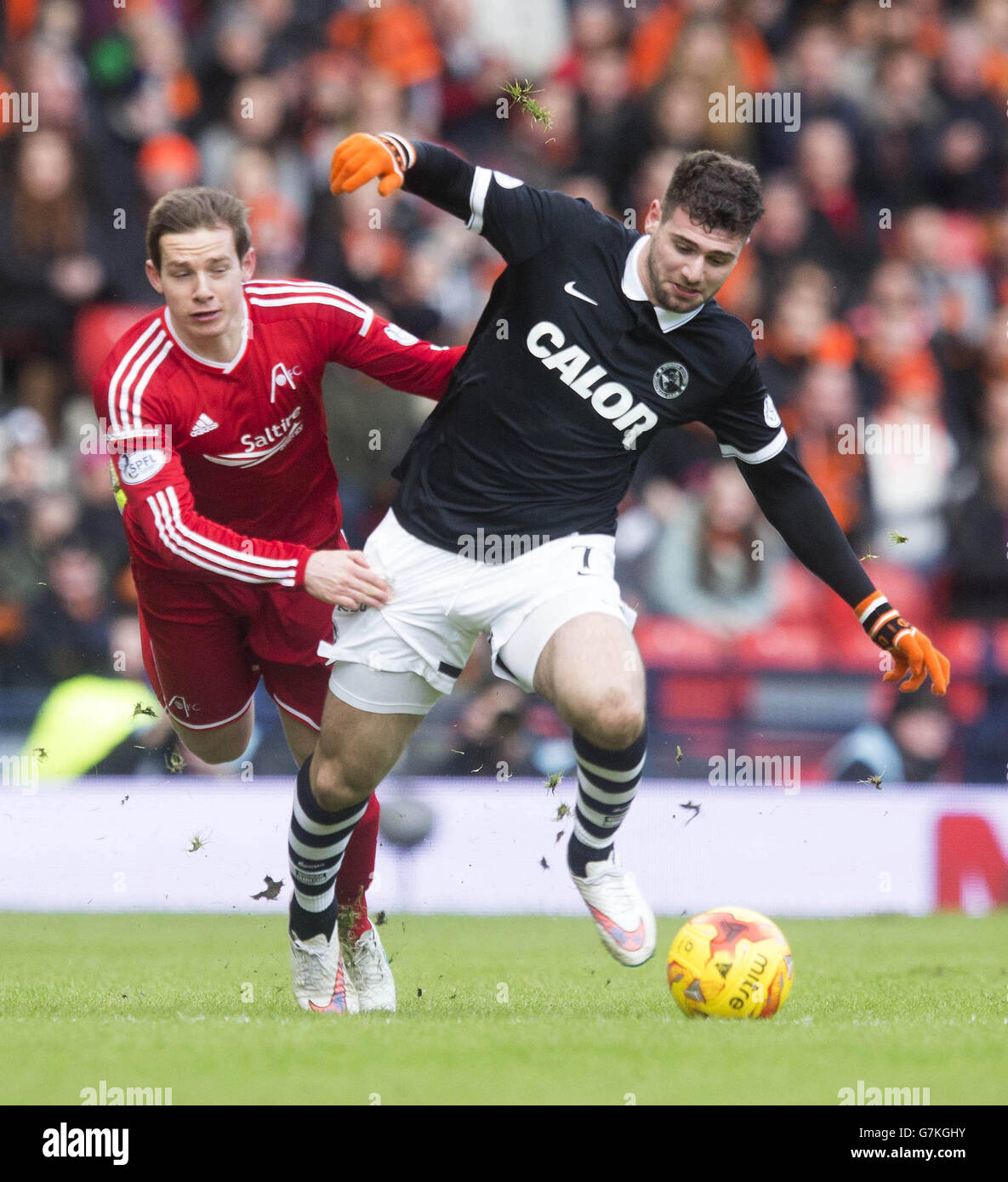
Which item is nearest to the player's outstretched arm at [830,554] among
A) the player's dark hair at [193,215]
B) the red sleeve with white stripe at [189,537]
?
the red sleeve with white stripe at [189,537]

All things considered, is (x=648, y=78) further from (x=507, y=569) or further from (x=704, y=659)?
(x=507, y=569)

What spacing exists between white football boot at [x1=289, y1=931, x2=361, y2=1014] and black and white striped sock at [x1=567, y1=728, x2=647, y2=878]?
0.88 m

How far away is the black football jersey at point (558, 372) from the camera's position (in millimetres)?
5059

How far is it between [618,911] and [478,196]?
224 centimetres

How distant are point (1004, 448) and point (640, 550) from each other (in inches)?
96.2

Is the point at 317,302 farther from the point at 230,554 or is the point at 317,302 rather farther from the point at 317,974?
the point at 317,974

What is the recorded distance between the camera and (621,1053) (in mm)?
4320

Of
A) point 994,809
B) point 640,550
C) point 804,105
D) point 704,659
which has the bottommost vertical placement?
point 994,809

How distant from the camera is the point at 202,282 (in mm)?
5098

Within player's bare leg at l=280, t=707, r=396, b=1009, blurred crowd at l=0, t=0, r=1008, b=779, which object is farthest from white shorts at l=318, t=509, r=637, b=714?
blurred crowd at l=0, t=0, r=1008, b=779

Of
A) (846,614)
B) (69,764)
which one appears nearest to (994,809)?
(846,614)

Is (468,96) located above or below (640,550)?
above

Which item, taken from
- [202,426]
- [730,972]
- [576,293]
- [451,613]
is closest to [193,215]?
[202,426]

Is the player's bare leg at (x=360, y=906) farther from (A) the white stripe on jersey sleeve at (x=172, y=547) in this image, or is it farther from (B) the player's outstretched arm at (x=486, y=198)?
(B) the player's outstretched arm at (x=486, y=198)
